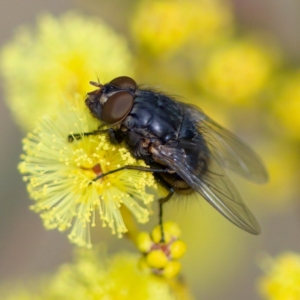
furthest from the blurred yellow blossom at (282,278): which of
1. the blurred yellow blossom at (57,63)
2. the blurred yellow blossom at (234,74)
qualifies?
the blurred yellow blossom at (57,63)

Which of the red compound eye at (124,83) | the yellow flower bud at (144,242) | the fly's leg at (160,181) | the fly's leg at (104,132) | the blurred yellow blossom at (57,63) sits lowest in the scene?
the yellow flower bud at (144,242)

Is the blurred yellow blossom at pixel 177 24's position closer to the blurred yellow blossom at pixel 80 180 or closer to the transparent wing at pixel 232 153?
the transparent wing at pixel 232 153

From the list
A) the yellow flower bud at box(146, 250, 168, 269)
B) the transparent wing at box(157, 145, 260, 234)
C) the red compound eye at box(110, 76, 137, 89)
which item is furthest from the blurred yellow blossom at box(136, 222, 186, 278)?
the red compound eye at box(110, 76, 137, 89)

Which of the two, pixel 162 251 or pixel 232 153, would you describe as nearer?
pixel 162 251

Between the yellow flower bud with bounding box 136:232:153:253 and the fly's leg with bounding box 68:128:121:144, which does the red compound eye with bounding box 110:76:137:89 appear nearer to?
the fly's leg with bounding box 68:128:121:144

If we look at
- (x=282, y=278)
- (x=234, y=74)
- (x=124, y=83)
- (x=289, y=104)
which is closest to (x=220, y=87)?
(x=234, y=74)

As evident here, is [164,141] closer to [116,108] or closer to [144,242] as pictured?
[116,108]

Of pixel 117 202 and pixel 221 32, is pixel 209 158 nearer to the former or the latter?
pixel 117 202
